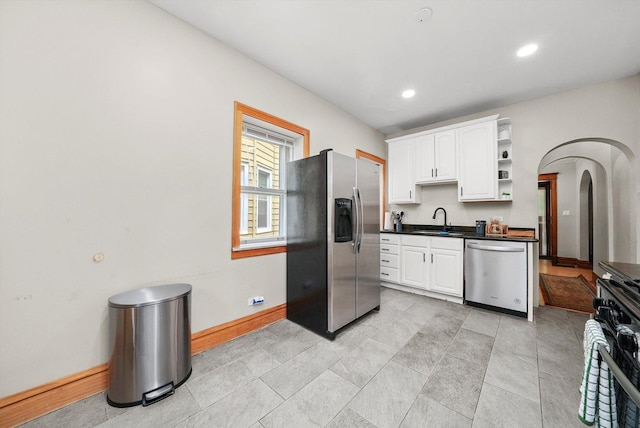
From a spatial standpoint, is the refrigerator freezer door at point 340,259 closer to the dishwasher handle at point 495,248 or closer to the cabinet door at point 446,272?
the cabinet door at point 446,272

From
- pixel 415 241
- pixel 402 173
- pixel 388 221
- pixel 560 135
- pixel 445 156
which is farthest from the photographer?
pixel 388 221

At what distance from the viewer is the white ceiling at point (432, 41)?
74.2 inches

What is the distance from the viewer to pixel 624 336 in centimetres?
83

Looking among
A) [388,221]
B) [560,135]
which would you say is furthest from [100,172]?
[560,135]

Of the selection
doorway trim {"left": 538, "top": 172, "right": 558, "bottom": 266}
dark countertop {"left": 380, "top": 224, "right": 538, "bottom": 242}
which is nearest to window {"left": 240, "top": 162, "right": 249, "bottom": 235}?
dark countertop {"left": 380, "top": 224, "right": 538, "bottom": 242}

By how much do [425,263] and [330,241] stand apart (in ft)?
6.12

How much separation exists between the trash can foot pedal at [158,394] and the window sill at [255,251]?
105 cm

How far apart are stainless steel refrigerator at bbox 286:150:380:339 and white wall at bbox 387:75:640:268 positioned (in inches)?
78.3

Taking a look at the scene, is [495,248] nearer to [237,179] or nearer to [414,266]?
[414,266]

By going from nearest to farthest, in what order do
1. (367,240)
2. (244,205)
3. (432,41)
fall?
(432,41) < (244,205) < (367,240)

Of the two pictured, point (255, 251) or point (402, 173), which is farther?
point (402, 173)

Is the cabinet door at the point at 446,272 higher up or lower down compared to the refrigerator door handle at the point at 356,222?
lower down

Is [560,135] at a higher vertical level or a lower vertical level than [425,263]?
higher

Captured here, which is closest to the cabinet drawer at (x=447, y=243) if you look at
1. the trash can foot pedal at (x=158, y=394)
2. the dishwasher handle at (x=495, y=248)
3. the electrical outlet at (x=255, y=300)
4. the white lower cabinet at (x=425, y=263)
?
the white lower cabinet at (x=425, y=263)
